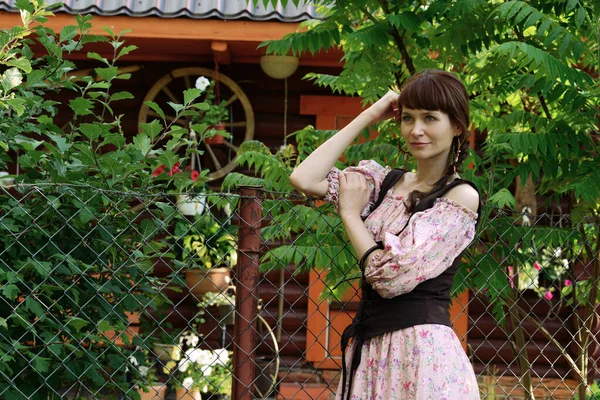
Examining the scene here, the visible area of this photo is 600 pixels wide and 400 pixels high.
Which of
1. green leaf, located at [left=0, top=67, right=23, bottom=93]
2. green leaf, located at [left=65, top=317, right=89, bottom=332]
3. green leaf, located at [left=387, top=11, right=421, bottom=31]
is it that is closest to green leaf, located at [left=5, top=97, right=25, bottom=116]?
green leaf, located at [left=0, top=67, right=23, bottom=93]

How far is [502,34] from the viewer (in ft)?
13.0

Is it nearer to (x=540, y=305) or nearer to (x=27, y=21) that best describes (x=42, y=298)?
(x=27, y=21)

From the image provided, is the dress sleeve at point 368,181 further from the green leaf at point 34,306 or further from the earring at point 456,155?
the green leaf at point 34,306

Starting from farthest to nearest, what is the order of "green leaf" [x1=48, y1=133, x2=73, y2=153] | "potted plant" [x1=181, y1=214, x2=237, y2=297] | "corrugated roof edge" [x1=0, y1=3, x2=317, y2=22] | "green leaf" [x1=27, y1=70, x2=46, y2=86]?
"potted plant" [x1=181, y1=214, x2=237, y2=297] < "corrugated roof edge" [x1=0, y1=3, x2=317, y2=22] < "green leaf" [x1=27, y1=70, x2=46, y2=86] < "green leaf" [x1=48, y1=133, x2=73, y2=153]

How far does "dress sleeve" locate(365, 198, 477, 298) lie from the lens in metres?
2.25

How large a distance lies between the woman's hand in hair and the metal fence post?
0.50 meters

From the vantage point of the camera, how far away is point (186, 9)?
657 cm

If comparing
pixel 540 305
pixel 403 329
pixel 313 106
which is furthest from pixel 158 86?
pixel 403 329

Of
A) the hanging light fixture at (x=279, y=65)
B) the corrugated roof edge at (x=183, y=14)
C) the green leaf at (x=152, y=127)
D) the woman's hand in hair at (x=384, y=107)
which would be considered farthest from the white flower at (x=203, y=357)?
the woman's hand in hair at (x=384, y=107)

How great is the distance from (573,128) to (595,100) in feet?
0.53

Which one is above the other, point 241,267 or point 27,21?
point 27,21

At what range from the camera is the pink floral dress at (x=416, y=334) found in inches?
89.0

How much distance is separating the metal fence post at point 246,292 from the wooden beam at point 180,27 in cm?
385

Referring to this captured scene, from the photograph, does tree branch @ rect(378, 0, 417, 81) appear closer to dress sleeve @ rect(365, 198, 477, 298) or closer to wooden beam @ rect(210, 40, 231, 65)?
dress sleeve @ rect(365, 198, 477, 298)
